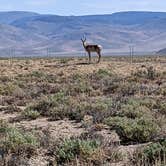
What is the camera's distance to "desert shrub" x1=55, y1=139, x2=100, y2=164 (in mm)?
9953

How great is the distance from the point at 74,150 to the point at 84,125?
163 inches

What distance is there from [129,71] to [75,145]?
933 inches

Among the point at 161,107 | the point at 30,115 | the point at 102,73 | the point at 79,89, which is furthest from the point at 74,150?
the point at 102,73

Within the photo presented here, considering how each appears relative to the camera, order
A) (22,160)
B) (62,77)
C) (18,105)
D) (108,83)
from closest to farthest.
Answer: (22,160)
(18,105)
(108,83)
(62,77)

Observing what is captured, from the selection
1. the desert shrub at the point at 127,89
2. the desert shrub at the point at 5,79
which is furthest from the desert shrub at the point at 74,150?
the desert shrub at the point at 5,79

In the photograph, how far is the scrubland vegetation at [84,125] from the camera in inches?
398

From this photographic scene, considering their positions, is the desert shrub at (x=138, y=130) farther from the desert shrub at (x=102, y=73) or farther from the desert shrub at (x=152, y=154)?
the desert shrub at (x=102, y=73)

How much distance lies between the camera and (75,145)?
1024cm

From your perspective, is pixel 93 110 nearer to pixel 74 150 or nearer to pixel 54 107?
pixel 54 107

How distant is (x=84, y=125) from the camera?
14.3 m

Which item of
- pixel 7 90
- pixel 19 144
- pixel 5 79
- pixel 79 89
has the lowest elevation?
pixel 5 79

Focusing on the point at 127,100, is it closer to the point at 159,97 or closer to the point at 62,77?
the point at 159,97

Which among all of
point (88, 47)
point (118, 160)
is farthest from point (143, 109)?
point (88, 47)

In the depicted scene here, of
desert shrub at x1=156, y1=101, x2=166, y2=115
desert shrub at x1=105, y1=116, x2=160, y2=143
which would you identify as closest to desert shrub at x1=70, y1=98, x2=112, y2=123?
desert shrub at x1=156, y1=101, x2=166, y2=115
